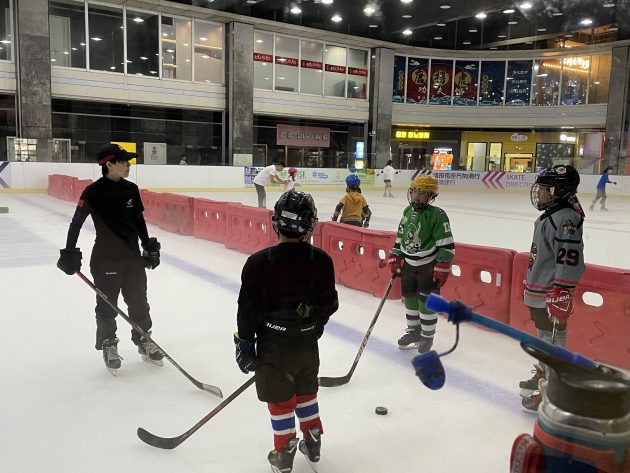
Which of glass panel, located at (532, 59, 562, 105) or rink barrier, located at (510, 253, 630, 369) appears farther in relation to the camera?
glass panel, located at (532, 59, 562, 105)

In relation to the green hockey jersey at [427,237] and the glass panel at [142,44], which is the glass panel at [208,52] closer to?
the glass panel at [142,44]

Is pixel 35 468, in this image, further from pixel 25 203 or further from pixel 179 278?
pixel 25 203

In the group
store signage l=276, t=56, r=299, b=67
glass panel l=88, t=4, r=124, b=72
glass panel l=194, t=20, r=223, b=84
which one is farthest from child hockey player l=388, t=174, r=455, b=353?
store signage l=276, t=56, r=299, b=67

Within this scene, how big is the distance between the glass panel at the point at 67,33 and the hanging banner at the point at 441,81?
17200 mm

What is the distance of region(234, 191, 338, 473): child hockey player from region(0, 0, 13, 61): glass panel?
21244 mm

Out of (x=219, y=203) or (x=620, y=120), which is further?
(x=620, y=120)

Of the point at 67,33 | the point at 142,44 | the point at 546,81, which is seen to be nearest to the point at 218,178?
the point at 142,44

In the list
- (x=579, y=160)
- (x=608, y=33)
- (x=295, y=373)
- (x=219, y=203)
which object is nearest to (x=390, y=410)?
(x=295, y=373)

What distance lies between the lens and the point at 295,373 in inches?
92.4

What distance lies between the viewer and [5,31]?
19.8 m

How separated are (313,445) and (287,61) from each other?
2524cm

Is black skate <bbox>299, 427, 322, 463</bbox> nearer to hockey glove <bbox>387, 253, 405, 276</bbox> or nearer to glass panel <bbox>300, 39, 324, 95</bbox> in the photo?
hockey glove <bbox>387, 253, 405, 276</bbox>

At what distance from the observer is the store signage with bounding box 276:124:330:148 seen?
89.5 feet

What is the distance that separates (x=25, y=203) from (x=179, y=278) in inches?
381
